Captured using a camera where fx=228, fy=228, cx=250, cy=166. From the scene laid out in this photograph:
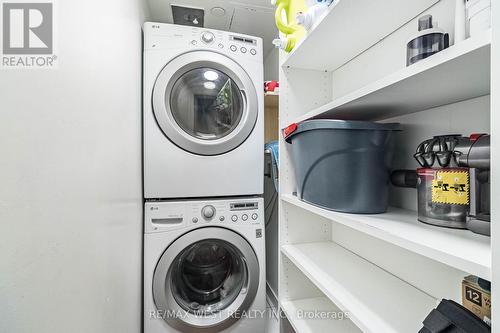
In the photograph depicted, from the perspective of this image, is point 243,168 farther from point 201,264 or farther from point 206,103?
point 201,264

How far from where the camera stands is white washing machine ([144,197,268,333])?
4.02ft

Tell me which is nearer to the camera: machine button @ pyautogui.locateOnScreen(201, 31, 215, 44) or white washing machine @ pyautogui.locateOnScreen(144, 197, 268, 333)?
white washing machine @ pyautogui.locateOnScreen(144, 197, 268, 333)

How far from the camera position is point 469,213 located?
51 centimetres

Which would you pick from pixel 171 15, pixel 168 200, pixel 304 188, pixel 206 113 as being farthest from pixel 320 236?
pixel 171 15

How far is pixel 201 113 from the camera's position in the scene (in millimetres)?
1427

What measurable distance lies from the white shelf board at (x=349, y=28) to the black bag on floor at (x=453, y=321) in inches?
30.6

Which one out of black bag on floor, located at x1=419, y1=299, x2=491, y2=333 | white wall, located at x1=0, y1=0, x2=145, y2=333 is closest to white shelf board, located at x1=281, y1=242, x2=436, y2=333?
black bag on floor, located at x1=419, y1=299, x2=491, y2=333

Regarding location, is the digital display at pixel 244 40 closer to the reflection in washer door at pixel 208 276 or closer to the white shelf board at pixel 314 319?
the reflection in washer door at pixel 208 276

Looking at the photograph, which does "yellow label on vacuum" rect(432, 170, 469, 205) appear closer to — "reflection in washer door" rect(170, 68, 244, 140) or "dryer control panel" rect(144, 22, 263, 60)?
"reflection in washer door" rect(170, 68, 244, 140)

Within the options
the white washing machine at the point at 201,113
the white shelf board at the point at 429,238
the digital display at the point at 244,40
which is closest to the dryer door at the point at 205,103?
the white washing machine at the point at 201,113

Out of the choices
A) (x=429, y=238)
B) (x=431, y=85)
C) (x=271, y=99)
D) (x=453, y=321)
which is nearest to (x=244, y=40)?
(x=271, y=99)

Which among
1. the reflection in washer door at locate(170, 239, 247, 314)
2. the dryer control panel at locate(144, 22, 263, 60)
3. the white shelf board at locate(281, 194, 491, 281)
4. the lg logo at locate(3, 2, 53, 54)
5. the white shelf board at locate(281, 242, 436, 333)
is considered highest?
the dryer control panel at locate(144, 22, 263, 60)

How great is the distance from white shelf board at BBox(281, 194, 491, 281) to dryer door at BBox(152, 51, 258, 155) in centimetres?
80

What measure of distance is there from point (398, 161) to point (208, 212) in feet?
3.15
